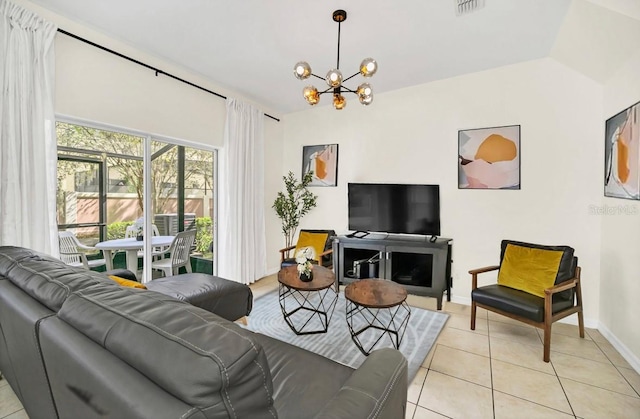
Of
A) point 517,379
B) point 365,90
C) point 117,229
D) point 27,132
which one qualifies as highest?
point 365,90

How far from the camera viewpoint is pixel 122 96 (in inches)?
116

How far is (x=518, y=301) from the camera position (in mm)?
2564

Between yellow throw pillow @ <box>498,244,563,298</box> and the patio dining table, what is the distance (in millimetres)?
3887

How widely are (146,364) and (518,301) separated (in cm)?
288

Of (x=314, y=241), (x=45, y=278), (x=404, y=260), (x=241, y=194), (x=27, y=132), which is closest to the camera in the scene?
(x=45, y=278)

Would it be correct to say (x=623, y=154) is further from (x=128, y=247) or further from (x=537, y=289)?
(x=128, y=247)

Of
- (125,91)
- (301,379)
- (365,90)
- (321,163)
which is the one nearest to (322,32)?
(365,90)

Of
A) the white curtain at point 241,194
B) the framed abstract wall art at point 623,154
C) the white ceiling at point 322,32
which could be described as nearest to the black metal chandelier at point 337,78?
the white ceiling at point 322,32

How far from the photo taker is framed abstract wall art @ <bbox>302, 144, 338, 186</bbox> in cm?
464

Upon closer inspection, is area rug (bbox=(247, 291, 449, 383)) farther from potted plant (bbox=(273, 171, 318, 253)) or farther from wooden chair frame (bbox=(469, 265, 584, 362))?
potted plant (bbox=(273, 171, 318, 253))

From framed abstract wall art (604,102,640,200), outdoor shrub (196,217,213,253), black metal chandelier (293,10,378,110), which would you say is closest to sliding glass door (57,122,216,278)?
outdoor shrub (196,217,213,253)

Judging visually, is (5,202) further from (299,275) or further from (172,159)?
(299,275)

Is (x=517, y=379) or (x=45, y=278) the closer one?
(x=45, y=278)

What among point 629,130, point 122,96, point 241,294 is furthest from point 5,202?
point 629,130
